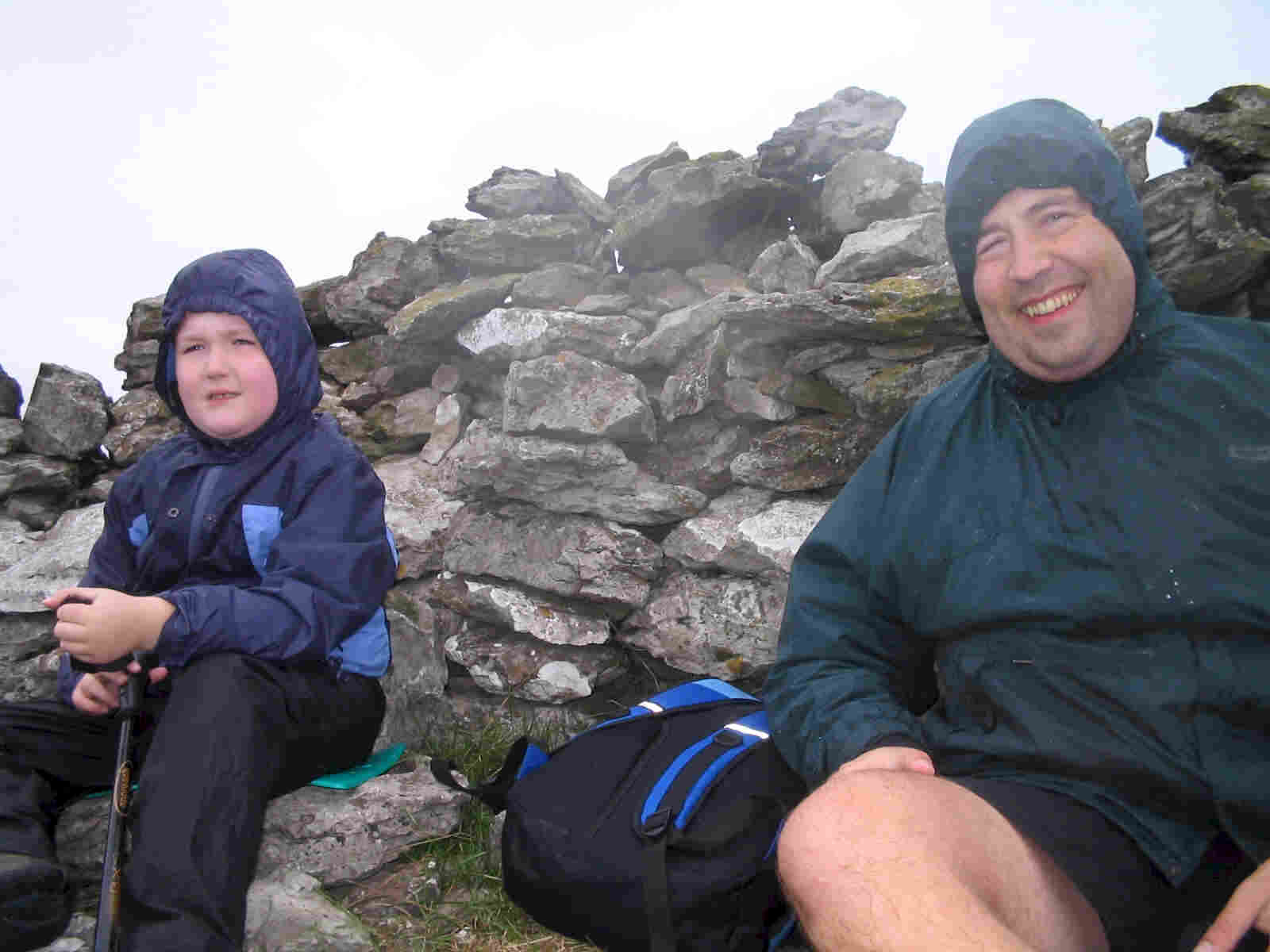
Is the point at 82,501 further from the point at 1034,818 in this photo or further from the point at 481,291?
the point at 1034,818

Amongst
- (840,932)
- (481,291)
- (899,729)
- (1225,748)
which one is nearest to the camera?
(840,932)

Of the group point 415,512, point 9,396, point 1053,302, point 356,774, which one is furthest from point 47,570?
point 1053,302

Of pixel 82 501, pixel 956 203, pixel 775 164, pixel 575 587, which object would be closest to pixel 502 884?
pixel 575 587

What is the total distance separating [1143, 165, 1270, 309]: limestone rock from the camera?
4148 mm

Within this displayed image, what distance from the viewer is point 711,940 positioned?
9.17 feet

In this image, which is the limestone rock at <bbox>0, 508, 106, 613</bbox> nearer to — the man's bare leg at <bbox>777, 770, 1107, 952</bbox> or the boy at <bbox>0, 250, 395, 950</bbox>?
the boy at <bbox>0, 250, 395, 950</bbox>

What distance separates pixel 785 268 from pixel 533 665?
2767 mm

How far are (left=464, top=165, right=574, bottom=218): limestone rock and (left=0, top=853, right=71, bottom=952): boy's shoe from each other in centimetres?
480

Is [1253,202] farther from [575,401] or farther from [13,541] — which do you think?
[13,541]

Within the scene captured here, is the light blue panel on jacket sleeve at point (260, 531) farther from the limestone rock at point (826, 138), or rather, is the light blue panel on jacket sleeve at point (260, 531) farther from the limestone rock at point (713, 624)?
A: the limestone rock at point (826, 138)

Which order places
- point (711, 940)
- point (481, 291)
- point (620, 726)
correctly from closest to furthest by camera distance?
point (711, 940) < point (620, 726) < point (481, 291)

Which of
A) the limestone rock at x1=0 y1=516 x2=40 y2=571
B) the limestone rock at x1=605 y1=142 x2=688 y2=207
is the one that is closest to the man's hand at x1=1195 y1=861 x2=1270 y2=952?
the limestone rock at x1=605 y1=142 x2=688 y2=207

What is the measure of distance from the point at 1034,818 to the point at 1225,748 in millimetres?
530

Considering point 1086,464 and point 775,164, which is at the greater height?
point 775,164
